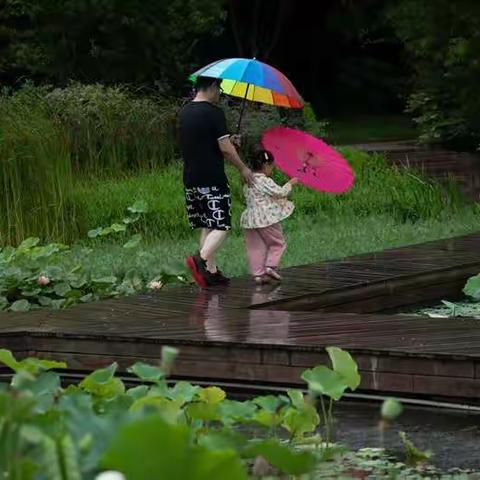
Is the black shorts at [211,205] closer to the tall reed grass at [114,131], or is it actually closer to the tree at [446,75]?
the tall reed grass at [114,131]

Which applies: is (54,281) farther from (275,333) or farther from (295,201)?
(295,201)

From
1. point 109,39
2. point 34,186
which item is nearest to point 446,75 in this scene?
point 109,39

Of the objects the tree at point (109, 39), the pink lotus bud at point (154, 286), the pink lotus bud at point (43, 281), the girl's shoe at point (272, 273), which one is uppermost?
the tree at point (109, 39)

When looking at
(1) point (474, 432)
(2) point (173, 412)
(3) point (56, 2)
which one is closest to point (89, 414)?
(2) point (173, 412)

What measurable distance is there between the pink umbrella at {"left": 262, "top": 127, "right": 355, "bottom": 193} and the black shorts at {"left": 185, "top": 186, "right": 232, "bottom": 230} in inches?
18.3

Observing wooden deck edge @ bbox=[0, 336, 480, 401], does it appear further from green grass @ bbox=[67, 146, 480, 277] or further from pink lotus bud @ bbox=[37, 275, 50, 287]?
green grass @ bbox=[67, 146, 480, 277]

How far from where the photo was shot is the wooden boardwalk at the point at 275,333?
6.18m

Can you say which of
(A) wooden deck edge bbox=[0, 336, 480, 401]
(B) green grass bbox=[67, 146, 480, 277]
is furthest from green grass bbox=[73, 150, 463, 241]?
(A) wooden deck edge bbox=[0, 336, 480, 401]

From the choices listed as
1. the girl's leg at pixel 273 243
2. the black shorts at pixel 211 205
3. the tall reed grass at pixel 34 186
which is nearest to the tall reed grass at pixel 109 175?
the tall reed grass at pixel 34 186

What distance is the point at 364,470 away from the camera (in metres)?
5.02

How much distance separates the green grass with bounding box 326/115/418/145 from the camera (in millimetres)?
25587

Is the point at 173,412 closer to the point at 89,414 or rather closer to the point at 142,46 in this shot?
the point at 89,414

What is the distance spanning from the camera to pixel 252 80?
920cm

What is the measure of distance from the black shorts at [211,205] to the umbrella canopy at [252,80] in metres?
0.69
